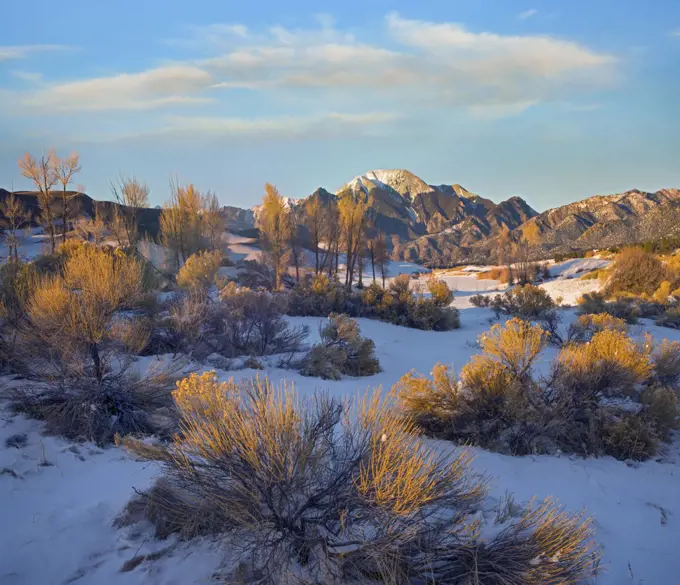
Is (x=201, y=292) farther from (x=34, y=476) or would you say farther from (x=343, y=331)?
(x=34, y=476)

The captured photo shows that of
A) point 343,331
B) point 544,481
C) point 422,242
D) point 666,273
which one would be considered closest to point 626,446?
point 544,481

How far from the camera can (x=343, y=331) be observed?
32.2 feet

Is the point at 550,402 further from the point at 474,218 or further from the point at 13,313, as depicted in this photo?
the point at 474,218

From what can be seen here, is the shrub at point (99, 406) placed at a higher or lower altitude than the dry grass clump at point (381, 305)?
higher

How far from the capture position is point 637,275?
2067cm

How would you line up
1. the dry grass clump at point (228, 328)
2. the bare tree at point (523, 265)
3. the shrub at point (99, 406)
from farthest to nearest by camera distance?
the bare tree at point (523, 265)
the dry grass clump at point (228, 328)
the shrub at point (99, 406)

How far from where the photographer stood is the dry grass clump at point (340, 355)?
837 centimetres

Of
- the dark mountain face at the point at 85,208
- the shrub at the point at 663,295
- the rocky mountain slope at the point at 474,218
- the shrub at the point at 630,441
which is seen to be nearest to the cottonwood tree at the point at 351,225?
the rocky mountain slope at the point at 474,218

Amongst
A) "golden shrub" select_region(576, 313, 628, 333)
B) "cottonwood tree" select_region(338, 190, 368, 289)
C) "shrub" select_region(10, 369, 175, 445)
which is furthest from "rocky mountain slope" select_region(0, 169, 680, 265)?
"shrub" select_region(10, 369, 175, 445)

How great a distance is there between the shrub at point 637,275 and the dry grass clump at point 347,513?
20344 mm

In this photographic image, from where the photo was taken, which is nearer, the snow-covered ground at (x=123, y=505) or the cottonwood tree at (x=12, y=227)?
the snow-covered ground at (x=123, y=505)

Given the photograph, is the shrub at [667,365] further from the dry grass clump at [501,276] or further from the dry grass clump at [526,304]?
the dry grass clump at [501,276]

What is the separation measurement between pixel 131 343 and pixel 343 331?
4.65 m

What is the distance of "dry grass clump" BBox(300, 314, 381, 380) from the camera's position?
8.37 m
